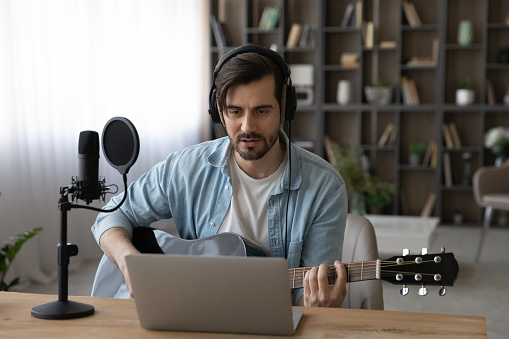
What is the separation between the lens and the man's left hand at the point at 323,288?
1.33m

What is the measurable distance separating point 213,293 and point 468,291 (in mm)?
2842

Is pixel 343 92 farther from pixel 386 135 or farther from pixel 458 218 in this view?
pixel 458 218

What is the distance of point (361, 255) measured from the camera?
1.80m

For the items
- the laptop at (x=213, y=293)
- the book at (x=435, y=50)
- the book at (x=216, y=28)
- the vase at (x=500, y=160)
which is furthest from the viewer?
the book at (x=216, y=28)

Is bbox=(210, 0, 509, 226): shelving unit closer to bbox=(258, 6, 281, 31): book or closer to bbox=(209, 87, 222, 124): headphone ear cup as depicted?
bbox=(258, 6, 281, 31): book

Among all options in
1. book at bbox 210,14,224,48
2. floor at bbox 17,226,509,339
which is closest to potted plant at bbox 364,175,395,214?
floor at bbox 17,226,509,339

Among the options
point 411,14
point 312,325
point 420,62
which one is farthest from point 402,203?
point 312,325

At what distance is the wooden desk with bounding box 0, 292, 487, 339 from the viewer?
1.11 metres

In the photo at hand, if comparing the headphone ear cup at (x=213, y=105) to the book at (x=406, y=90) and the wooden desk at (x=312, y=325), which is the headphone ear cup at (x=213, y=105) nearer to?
the wooden desk at (x=312, y=325)

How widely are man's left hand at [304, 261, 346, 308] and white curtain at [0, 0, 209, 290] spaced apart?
8.60 ft

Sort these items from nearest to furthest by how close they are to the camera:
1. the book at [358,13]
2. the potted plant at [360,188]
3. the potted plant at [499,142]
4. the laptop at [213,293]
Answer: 1. the laptop at [213,293]
2. the potted plant at [360,188]
3. the potted plant at [499,142]
4. the book at [358,13]

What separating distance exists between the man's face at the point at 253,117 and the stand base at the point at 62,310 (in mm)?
598

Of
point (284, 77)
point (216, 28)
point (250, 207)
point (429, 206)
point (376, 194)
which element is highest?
point (216, 28)

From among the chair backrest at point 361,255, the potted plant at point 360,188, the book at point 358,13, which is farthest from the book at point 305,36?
the chair backrest at point 361,255
